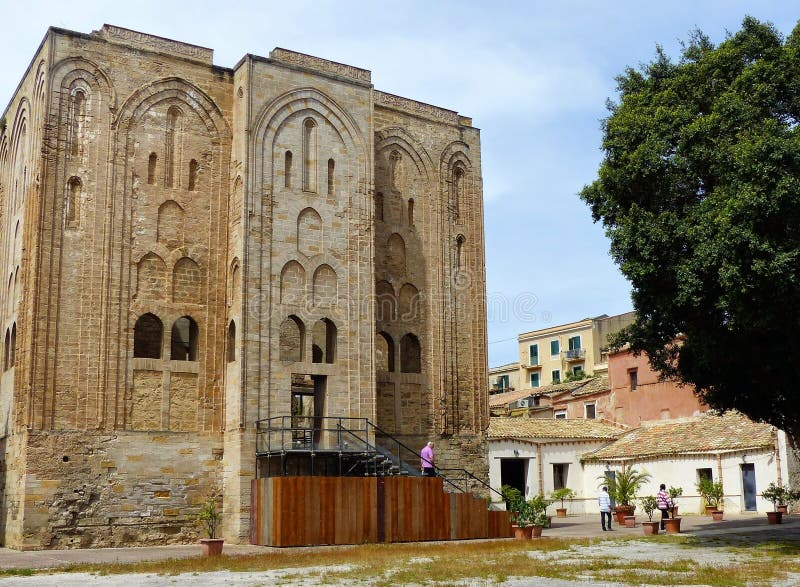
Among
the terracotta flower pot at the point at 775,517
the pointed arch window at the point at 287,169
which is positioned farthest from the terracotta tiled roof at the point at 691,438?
the pointed arch window at the point at 287,169

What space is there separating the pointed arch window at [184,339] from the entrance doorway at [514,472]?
16232 millimetres

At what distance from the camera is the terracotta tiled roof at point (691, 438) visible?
33.0 meters

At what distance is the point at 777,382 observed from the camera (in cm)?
1978

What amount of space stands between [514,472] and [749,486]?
928 centimetres

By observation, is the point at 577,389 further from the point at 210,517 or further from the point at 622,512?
the point at 210,517

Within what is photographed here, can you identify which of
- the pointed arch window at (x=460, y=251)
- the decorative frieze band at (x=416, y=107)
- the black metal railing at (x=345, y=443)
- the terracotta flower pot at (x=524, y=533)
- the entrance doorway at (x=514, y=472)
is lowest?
the terracotta flower pot at (x=524, y=533)

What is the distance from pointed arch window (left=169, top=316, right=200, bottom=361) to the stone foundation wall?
2437mm

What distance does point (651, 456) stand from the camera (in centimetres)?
3569

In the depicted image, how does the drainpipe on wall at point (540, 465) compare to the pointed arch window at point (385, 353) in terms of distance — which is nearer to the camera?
the pointed arch window at point (385, 353)

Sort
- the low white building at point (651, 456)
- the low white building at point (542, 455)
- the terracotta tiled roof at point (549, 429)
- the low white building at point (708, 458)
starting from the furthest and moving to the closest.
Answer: the terracotta tiled roof at point (549, 429) < the low white building at point (542, 455) < the low white building at point (651, 456) < the low white building at point (708, 458)

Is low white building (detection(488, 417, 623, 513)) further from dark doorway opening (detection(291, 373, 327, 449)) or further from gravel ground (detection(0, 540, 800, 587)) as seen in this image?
gravel ground (detection(0, 540, 800, 587))

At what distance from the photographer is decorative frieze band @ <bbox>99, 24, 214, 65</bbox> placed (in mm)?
24922

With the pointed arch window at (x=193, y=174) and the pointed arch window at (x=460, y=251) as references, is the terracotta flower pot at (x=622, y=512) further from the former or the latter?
Result: the pointed arch window at (x=193, y=174)

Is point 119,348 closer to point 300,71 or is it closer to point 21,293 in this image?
point 21,293
